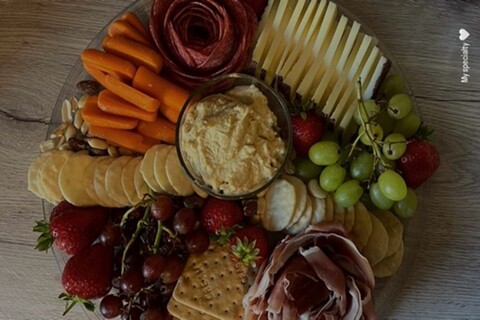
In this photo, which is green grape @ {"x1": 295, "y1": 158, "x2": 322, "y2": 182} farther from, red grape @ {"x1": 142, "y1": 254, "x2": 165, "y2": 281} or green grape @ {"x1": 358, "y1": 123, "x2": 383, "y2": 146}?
red grape @ {"x1": 142, "y1": 254, "x2": 165, "y2": 281}

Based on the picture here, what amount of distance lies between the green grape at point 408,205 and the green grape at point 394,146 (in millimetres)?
111

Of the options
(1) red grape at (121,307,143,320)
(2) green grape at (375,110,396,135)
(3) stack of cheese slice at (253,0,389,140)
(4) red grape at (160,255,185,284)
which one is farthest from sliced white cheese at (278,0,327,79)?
(1) red grape at (121,307,143,320)

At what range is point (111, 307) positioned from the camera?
124cm

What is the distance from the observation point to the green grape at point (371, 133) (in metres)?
1.19

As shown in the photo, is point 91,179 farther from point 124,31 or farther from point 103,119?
point 124,31

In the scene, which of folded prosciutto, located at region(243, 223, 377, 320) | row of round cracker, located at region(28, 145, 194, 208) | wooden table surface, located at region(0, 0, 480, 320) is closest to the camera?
folded prosciutto, located at region(243, 223, 377, 320)

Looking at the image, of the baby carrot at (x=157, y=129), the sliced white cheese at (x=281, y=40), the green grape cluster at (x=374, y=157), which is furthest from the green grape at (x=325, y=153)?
the baby carrot at (x=157, y=129)

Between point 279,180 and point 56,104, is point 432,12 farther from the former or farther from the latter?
point 56,104

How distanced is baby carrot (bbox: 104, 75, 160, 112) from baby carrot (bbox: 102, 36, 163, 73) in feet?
0.19

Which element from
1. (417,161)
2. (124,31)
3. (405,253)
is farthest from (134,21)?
(405,253)

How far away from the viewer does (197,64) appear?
1.32m

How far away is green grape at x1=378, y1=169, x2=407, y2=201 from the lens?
1193 millimetres

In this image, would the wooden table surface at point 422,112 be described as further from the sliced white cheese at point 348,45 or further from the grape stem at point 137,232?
the grape stem at point 137,232

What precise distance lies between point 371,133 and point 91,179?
0.58 metres
